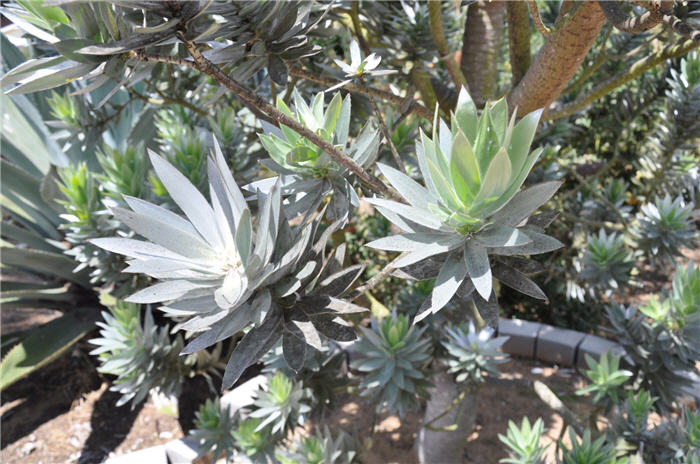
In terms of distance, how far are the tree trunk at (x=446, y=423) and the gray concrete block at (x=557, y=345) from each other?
2.40ft

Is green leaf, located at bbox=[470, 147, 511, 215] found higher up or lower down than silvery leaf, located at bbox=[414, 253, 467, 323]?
higher up

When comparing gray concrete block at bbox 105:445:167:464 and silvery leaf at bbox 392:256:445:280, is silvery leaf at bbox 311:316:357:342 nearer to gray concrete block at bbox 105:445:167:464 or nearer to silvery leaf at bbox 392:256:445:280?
silvery leaf at bbox 392:256:445:280

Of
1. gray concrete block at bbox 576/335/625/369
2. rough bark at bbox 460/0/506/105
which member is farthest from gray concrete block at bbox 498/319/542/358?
rough bark at bbox 460/0/506/105

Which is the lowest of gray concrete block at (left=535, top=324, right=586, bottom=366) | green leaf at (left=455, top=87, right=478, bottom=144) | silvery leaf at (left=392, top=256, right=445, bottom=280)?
gray concrete block at (left=535, top=324, right=586, bottom=366)

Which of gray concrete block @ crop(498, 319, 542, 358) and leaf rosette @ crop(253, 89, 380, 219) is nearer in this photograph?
leaf rosette @ crop(253, 89, 380, 219)

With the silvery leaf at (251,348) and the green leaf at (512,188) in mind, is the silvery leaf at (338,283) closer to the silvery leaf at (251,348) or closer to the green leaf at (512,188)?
the silvery leaf at (251,348)

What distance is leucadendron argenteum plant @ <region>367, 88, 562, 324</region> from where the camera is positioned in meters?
0.52

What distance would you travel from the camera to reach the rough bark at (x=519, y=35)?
1097 millimetres

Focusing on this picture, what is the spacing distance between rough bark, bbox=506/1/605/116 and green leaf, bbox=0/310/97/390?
1815 mm

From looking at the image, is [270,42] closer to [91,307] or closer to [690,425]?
[690,425]

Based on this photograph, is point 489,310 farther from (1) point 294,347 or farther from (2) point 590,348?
(2) point 590,348

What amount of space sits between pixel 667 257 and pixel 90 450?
207 centimetres

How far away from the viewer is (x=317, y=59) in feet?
4.99

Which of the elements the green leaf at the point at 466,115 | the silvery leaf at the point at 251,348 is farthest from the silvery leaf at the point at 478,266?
the silvery leaf at the point at 251,348
